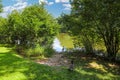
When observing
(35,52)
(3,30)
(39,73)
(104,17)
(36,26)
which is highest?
(3,30)

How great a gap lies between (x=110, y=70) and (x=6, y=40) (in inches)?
644

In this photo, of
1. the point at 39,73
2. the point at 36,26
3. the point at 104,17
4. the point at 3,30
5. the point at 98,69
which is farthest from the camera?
the point at 3,30

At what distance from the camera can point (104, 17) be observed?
20.2 metres

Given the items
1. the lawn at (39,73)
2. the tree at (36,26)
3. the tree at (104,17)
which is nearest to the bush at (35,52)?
the tree at (36,26)

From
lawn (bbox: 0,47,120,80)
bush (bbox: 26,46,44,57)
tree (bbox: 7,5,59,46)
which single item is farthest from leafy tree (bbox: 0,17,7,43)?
lawn (bbox: 0,47,120,80)

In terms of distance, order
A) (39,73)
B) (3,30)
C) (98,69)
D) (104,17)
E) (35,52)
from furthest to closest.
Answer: (3,30) < (35,52) < (104,17) < (98,69) < (39,73)

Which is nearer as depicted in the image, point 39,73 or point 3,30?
point 39,73

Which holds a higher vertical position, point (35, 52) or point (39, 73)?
point (35, 52)

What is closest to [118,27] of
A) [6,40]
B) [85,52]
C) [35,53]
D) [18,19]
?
[85,52]

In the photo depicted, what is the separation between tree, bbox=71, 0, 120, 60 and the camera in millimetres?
19453

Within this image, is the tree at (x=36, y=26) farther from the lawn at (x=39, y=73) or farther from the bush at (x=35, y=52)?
the lawn at (x=39, y=73)

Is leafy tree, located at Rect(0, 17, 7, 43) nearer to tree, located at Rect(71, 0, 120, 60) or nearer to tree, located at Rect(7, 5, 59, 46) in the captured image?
tree, located at Rect(7, 5, 59, 46)

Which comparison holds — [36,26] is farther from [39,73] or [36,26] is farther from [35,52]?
[39,73]

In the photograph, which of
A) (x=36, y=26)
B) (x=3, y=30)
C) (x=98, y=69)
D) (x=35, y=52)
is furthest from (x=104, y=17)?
(x=3, y=30)
